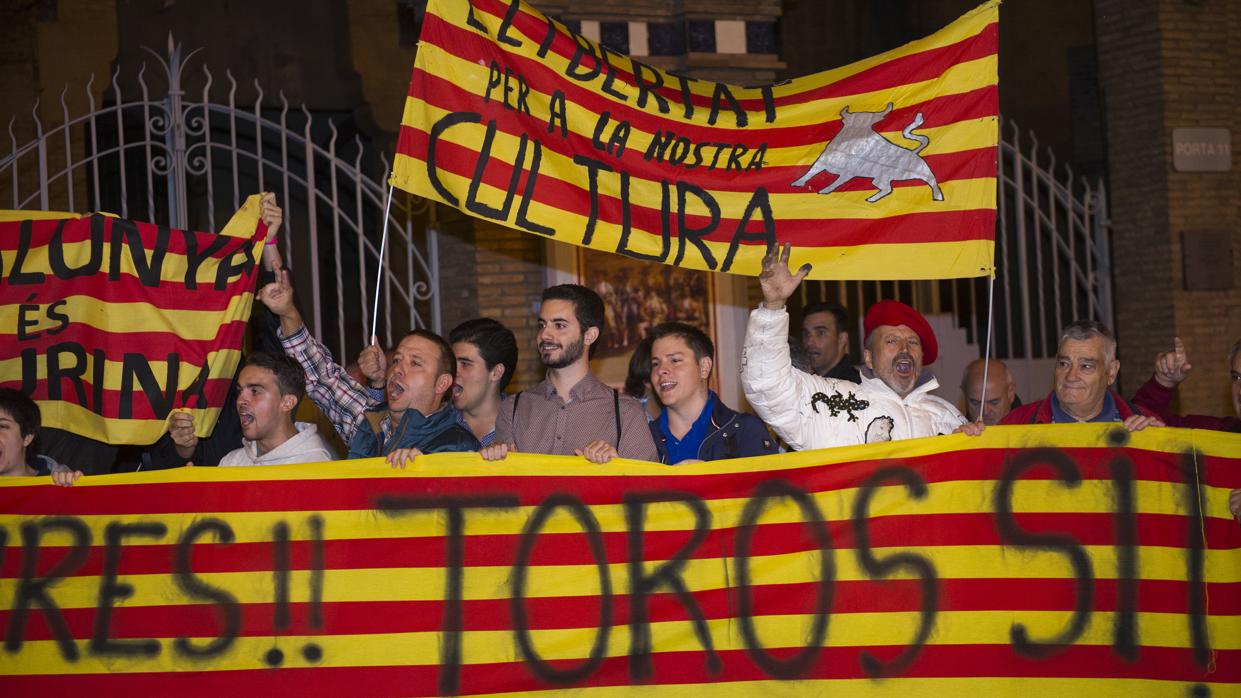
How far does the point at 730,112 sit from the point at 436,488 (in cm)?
199

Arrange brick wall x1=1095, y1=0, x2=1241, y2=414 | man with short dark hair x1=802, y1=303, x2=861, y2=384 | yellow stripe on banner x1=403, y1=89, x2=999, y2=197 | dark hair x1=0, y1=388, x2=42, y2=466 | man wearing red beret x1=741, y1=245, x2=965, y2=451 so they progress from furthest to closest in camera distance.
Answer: brick wall x1=1095, y1=0, x2=1241, y2=414, man with short dark hair x1=802, y1=303, x2=861, y2=384, yellow stripe on banner x1=403, y1=89, x2=999, y2=197, dark hair x1=0, y1=388, x2=42, y2=466, man wearing red beret x1=741, y1=245, x2=965, y2=451

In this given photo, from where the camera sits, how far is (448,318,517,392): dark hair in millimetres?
5777

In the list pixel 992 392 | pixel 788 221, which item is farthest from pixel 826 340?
pixel 788 221

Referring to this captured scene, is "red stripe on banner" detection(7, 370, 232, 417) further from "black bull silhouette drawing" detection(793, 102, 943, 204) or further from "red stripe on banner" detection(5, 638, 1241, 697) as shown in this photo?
"black bull silhouette drawing" detection(793, 102, 943, 204)

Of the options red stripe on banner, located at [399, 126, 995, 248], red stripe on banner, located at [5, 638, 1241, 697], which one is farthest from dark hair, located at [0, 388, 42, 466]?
red stripe on banner, located at [399, 126, 995, 248]

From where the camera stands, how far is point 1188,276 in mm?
11391

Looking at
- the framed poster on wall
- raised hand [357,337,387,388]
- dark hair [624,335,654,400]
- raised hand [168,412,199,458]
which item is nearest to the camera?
raised hand [168,412,199,458]

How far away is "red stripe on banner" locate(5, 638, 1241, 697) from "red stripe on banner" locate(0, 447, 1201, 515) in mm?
534

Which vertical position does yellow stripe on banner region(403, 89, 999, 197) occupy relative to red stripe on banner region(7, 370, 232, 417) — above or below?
above

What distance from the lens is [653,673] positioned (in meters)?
4.82

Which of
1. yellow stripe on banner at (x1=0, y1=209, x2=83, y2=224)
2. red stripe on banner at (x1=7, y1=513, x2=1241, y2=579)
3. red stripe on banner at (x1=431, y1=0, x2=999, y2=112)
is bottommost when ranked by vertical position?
red stripe on banner at (x1=7, y1=513, x2=1241, y2=579)

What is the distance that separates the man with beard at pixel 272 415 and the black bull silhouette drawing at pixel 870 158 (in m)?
2.16

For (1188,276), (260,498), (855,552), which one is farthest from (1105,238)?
(260,498)

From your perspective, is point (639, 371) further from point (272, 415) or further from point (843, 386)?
point (272, 415)
